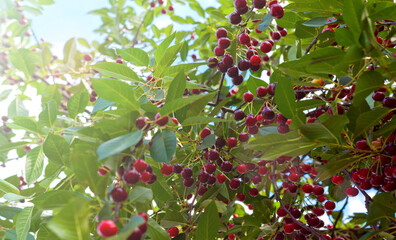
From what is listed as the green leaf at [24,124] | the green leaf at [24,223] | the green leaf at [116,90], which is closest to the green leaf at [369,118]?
the green leaf at [116,90]

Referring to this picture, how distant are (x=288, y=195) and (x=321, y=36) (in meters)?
0.88

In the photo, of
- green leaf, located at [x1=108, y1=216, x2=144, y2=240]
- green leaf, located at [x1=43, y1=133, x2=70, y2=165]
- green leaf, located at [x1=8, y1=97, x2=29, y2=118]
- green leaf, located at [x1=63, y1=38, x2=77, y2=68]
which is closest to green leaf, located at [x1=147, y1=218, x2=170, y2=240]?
green leaf, located at [x1=108, y1=216, x2=144, y2=240]

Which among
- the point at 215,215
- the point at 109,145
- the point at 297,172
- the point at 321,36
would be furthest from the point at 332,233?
the point at 109,145

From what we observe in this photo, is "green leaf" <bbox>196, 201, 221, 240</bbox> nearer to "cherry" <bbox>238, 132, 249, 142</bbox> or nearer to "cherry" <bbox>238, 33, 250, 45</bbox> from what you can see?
"cherry" <bbox>238, 132, 249, 142</bbox>

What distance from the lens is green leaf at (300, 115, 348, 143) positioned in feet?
2.98

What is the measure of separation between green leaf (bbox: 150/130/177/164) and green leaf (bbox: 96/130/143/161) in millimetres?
99

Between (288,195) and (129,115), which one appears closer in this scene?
(129,115)

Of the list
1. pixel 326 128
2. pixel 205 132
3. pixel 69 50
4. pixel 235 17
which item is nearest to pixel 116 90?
pixel 205 132

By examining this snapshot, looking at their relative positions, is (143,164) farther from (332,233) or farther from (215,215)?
(332,233)

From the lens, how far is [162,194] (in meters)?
1.34

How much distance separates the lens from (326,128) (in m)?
0.92

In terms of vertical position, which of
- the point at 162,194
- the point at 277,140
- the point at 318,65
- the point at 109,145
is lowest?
the point at 162,194

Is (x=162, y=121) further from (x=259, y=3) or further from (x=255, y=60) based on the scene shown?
(x=259, y=3)

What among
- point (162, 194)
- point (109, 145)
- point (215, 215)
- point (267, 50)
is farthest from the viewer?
point (267, 50)
